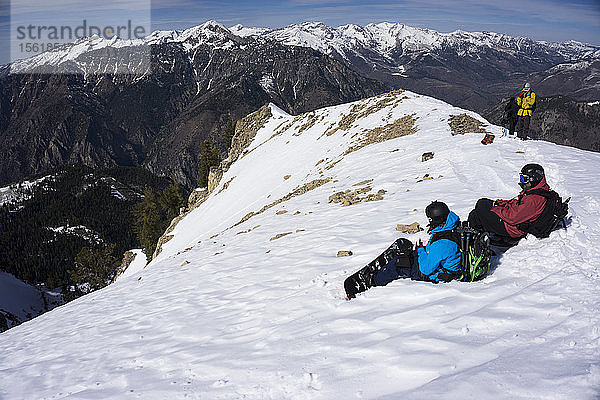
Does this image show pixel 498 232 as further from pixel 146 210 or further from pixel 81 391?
pixel 146 210

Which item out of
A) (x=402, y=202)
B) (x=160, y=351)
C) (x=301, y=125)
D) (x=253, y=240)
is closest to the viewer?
(x=160, y=351)

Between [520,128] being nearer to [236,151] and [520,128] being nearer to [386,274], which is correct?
[386,274]

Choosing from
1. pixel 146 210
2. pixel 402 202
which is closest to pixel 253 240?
pixel 402 202

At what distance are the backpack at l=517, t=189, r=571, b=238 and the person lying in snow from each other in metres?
2.24

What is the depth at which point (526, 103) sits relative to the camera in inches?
700

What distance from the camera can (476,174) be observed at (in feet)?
42.1

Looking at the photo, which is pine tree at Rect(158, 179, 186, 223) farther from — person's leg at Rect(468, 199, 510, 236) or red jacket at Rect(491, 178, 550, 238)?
red jacket at Rect(491, 178, 550, 238)

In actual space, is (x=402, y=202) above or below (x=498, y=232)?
below

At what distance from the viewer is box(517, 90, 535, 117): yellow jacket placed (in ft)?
57.9

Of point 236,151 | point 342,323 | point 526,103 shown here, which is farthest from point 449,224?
point 236,151

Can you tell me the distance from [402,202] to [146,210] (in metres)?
77.2

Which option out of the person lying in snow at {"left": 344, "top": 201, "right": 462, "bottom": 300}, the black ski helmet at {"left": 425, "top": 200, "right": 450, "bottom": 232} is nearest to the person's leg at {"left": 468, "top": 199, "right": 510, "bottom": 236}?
the person lying in snow at {"left": 344, "top": 201, "right": 462, "bottom": 300}

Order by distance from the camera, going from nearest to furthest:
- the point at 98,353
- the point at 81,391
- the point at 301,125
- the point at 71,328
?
the point at 81,391
the point at 98,353
the point at 71,328
the point at 301,125

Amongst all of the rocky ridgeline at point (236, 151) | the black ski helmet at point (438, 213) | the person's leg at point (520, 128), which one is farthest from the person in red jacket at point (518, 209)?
the rocky ridgeline at point (236, 151)
